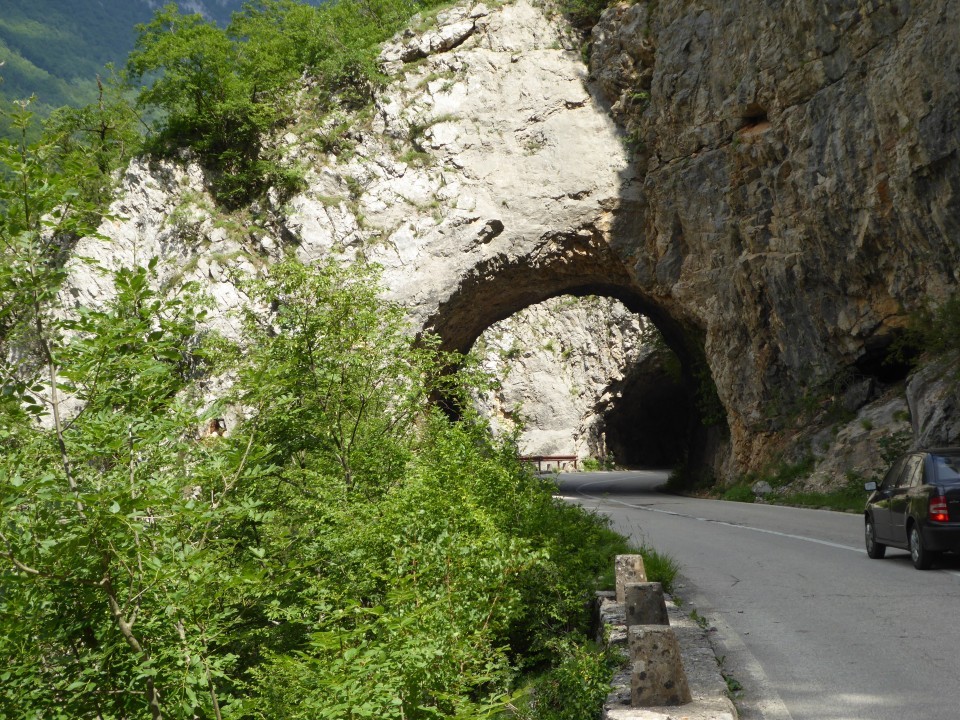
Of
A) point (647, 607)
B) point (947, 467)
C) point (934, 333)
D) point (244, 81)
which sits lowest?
point (647, 607)

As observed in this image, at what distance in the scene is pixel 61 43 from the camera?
119250 mm

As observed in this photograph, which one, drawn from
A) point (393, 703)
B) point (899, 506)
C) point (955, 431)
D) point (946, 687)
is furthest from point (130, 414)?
point (955, 431)

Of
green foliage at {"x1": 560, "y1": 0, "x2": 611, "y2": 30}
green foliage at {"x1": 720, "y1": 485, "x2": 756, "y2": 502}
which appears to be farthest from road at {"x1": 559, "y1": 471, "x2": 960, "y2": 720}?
green foliage at {"x1": 560, "y1": 0, "x2": 611, "y2": 30}

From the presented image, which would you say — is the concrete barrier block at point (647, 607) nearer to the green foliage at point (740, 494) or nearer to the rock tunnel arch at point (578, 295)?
the green foliage at point (740, 494)

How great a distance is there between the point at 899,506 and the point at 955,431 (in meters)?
8.32

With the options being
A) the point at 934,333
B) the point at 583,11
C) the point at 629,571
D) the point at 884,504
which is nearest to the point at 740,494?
the point at 934,333

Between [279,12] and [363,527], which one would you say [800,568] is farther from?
[279,12]

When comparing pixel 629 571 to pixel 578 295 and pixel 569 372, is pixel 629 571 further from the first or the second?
pixel 569 372

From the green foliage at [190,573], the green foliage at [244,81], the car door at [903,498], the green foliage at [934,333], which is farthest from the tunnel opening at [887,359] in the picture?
the green foliage at [244,81]

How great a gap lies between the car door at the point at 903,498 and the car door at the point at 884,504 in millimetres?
126

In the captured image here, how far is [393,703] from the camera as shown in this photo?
176 inches

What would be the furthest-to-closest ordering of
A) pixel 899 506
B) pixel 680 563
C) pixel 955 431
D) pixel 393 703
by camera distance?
pixel 955 431 → pixel 680 563 → pixel 899 506 → pixel 393 703

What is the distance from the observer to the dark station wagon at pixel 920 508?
9.85 m

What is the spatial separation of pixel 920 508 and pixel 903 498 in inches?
20.1
